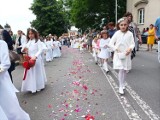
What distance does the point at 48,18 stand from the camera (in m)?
56.7

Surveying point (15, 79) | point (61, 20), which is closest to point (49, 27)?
point (61, 20)

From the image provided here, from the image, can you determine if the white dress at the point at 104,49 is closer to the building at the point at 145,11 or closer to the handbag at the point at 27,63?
the handbag at the point at 27,63

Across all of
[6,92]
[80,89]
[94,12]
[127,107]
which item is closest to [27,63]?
[80,89]

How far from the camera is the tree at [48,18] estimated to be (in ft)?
184

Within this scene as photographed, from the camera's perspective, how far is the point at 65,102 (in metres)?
5.85

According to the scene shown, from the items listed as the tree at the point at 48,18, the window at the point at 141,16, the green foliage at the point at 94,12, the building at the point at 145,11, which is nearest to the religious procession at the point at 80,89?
the building at the point at 145,11

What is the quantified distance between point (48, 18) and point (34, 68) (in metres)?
50.9

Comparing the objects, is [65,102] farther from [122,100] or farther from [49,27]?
[49,27]

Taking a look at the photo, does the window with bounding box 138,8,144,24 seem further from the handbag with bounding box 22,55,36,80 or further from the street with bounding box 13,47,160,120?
the handbag with bounding box 22,55,36,80

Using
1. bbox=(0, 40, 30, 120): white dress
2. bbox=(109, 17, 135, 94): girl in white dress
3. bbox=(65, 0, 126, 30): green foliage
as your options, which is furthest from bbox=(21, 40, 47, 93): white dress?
bbox=(65, 0, 126, 30): green foliage

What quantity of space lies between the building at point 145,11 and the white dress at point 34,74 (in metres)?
25.9

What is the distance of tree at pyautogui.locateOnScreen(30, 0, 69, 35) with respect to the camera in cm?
5597

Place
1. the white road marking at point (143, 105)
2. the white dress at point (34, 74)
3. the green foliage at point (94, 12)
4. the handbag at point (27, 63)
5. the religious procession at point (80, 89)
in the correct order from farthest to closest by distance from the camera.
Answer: the green foliage at point (94, 12), the white dress at point (34, 74), the handbag at point (27, 63), the white road marking at point (143, 105), the religious procession at point (80, 89)

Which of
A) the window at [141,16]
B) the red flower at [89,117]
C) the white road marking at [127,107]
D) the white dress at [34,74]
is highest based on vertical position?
the window at [141,16]
